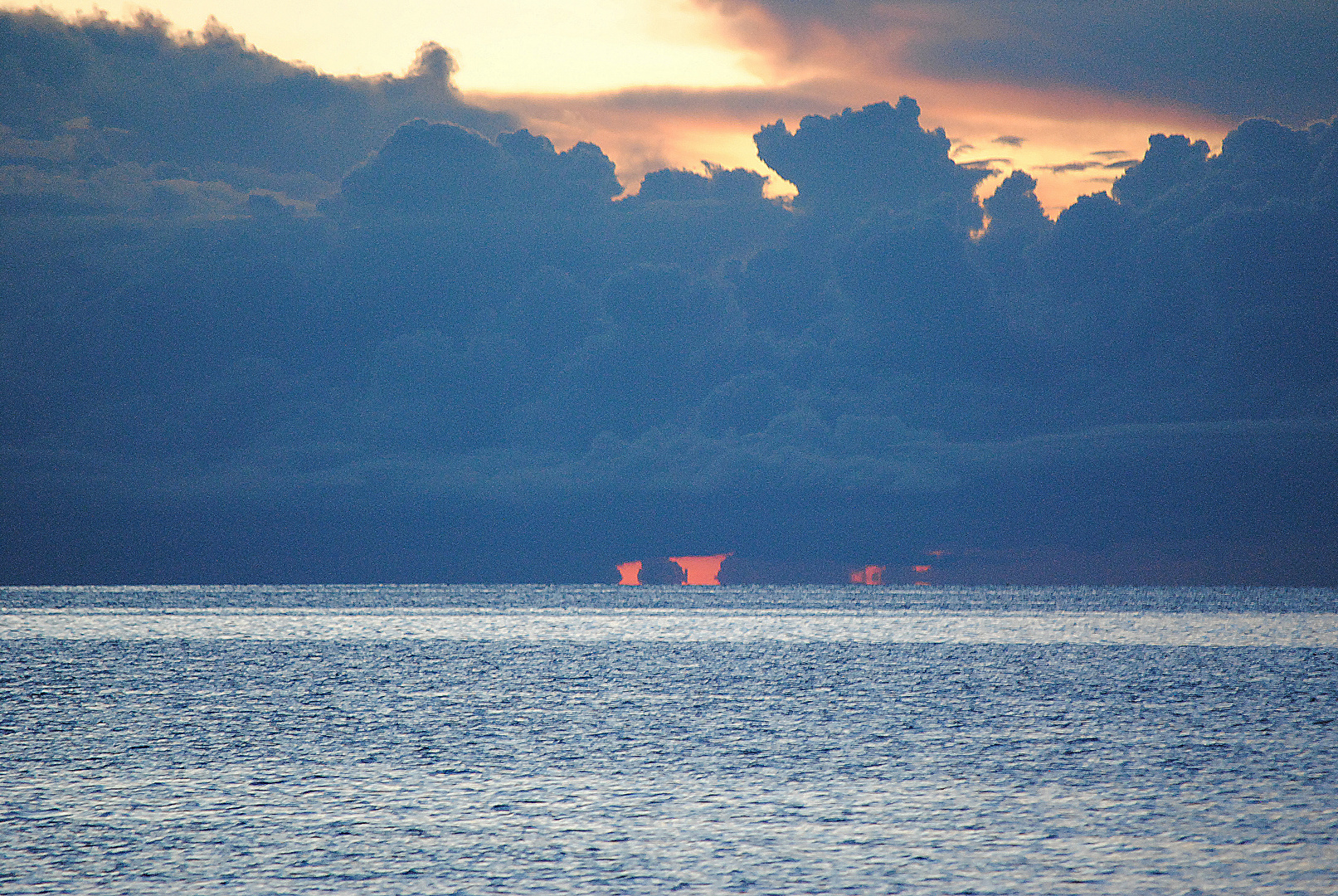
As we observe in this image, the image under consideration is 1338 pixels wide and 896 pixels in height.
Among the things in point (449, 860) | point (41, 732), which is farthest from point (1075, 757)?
point (41, 732)

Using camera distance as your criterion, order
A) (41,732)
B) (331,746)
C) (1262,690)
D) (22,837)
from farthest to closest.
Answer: (1262,690) → (41,732) → (331,746) → (22,837)

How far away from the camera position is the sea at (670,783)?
29.9ft

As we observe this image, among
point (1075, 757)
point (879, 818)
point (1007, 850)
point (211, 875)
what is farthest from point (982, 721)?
point (211, 875)

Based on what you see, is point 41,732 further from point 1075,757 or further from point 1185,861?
point 1185,861

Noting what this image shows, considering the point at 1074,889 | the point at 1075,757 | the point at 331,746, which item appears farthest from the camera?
the point at 331,746

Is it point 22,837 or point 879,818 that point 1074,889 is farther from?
point 22,837

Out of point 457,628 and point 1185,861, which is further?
point 457,628

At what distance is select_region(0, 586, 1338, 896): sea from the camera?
912 centimetres

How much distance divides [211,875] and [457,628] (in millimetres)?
66811

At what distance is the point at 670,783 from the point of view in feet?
43.7

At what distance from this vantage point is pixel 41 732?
→ 61.7 ft

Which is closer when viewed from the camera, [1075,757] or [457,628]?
[1075,757]

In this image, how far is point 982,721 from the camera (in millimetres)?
19438

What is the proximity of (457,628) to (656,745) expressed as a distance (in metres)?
59.7
